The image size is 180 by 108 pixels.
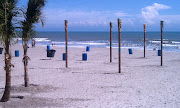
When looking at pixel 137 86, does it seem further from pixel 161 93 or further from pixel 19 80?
pixel 19 80

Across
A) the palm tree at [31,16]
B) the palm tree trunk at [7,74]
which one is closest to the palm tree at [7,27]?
the palm tree trunk at [7,74]

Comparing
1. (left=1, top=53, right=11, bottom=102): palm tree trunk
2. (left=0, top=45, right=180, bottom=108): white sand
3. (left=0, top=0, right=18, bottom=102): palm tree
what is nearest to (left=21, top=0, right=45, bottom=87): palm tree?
(left=0, top=0, right=18, bottom=102): palm tree

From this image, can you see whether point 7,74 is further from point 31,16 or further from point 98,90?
point 98,90

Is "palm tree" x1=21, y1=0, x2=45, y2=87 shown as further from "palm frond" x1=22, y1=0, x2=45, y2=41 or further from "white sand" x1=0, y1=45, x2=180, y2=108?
"white sand" x1=0, y1=45, x2=180, y2=108

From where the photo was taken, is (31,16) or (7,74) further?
(31,16)

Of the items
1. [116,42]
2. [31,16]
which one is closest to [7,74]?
[31,16]

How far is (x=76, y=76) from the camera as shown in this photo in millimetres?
10055

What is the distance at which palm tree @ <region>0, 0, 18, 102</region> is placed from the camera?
552 centimetres

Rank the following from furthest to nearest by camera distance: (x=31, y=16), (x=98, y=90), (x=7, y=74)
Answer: (x=98, y=90)
(x=31, y=16)
(x=7, y=74)

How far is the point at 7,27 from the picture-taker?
5.86 metres

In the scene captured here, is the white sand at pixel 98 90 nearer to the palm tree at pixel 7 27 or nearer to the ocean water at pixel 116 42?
the palm tree at pixel 7 27

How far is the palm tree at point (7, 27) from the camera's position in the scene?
5.52 m

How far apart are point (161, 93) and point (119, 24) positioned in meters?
4.29

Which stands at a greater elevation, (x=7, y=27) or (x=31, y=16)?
(x=31, y=16)
